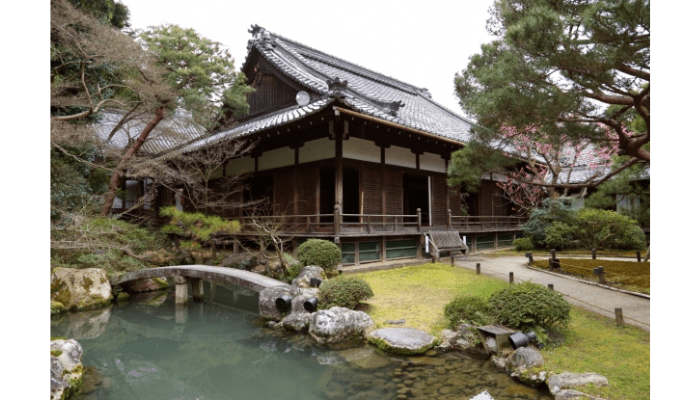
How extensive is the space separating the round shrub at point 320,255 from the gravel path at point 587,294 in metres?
3.98

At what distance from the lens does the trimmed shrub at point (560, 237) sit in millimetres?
15211

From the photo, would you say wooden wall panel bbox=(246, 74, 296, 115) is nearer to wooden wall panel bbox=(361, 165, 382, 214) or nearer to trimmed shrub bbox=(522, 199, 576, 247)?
wooden wall panel bbox=(361, 165, 382, 214)

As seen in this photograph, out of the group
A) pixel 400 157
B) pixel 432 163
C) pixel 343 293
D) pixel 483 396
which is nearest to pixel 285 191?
pixel 400 157

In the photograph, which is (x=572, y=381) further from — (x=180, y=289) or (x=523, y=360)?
(x=180, y=289)

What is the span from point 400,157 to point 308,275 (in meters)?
6.16

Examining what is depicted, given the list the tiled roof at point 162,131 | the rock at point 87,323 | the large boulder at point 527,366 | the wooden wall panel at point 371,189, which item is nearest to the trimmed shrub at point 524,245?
the wooden wall panel at point 371,189

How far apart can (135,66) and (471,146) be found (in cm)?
859

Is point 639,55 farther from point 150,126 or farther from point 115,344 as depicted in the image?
point 150,126

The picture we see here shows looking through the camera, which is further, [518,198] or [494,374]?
[518,198]

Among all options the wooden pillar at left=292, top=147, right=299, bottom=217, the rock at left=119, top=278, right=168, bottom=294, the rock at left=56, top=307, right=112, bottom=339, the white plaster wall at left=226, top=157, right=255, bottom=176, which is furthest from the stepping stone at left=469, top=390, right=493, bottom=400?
the white plaster wall at left=226, top=157, right=255, bottom=176

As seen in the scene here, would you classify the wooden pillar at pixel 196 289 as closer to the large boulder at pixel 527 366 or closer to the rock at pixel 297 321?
the rock at pixel 297 321

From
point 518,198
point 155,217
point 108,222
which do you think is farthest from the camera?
point 518,198

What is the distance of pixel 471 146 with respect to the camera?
812cm

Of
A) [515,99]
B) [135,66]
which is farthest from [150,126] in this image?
[515,99]
